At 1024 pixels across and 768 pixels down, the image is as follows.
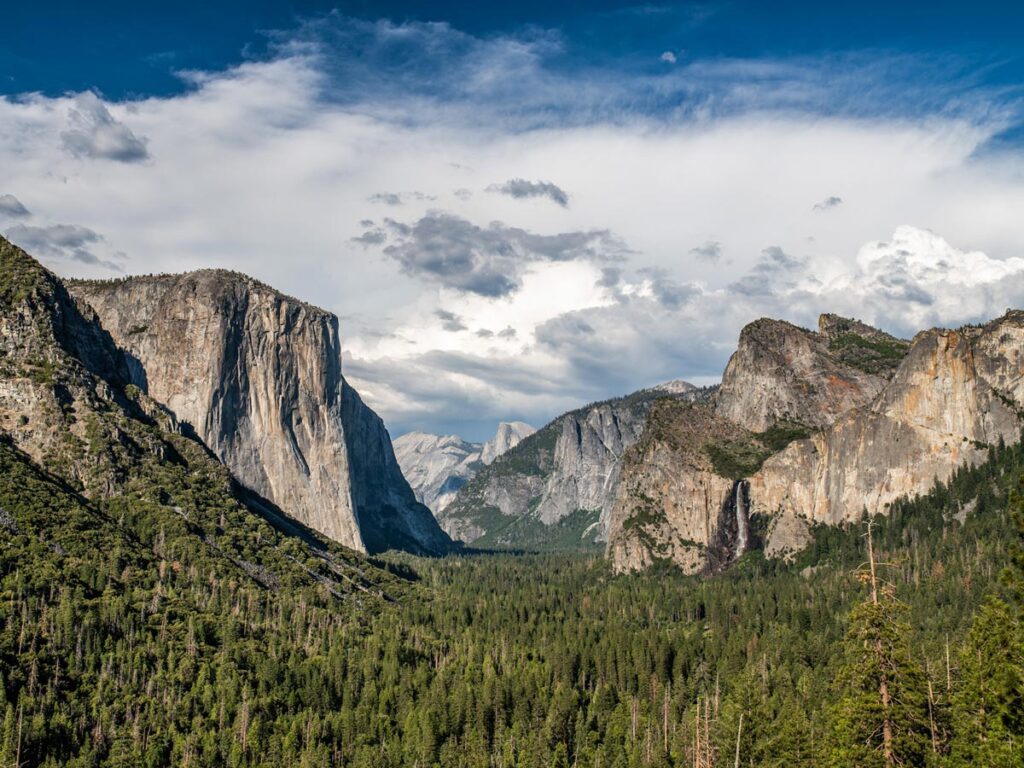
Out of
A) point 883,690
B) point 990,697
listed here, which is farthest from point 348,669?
point 883,690

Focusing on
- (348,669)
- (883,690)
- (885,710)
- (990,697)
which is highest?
(883,690)

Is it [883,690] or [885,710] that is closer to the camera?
[885,710]

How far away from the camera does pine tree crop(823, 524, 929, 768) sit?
159 ft

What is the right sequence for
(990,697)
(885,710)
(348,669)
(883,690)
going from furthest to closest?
(348,669)
(990,697)
(883,690)
(885,710)

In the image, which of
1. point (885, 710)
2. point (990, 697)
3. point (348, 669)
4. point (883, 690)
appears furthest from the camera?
point (348, 669)

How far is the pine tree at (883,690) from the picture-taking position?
4841 centimetres

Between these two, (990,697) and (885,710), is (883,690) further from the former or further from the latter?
(990,697)

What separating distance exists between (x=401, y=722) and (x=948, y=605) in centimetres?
9672

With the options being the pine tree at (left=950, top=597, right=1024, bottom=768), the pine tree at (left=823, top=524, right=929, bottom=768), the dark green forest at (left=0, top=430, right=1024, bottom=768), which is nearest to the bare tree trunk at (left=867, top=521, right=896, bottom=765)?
the pine tree at (left=823, top=524, right=929, bottom=768)

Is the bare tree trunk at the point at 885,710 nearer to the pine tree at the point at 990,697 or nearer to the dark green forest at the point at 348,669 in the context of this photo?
the pine tree at the point at 990,697

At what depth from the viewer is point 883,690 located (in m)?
48.7

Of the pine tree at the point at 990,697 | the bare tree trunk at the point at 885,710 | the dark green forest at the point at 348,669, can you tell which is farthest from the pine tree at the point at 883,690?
the dark green forest at the point at 348,669

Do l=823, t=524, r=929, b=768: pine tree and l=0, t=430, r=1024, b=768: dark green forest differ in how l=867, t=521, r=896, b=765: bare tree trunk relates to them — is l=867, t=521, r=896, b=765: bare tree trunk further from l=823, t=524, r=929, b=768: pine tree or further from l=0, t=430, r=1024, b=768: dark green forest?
l=0, t=430, r=1024, b=768: dark green forest

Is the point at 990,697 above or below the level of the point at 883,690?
below
